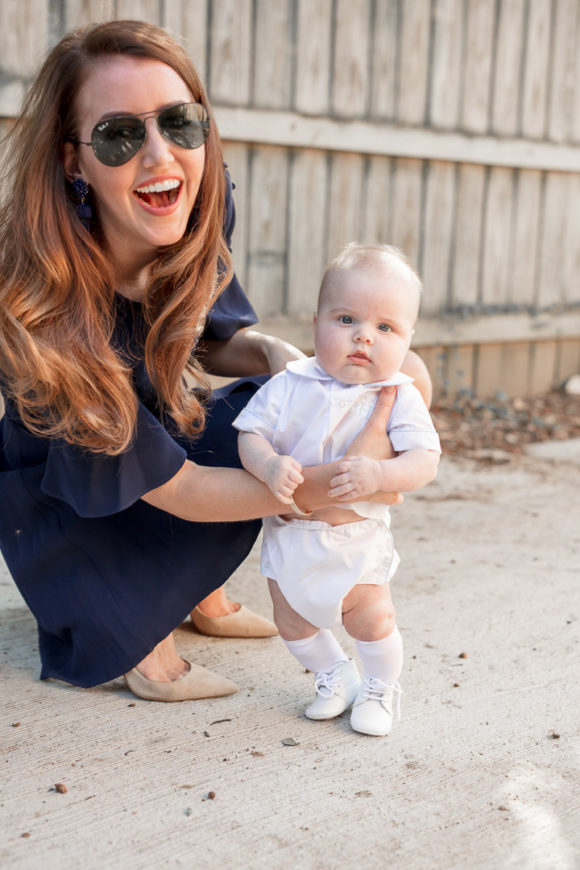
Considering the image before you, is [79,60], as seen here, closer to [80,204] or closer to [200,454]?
[80,204]

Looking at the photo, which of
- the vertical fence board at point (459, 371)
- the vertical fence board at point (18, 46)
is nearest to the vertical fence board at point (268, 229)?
the vertical fence board at point (18, 46)

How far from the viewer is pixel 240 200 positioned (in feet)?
13.9

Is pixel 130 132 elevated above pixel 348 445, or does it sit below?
above

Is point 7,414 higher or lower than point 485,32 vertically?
lower

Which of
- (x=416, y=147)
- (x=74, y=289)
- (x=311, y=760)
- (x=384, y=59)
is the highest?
(x=384, y=59)

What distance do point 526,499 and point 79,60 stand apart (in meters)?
2.40

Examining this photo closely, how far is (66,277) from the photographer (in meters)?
1.92

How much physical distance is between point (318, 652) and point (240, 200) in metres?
2.66

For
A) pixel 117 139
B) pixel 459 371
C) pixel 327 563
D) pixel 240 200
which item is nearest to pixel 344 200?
pixel 240 200

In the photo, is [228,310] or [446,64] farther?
[446,64]

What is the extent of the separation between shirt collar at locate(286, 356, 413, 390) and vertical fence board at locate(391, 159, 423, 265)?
2.91 meters

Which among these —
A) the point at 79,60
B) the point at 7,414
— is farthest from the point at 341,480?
the point at 79,60

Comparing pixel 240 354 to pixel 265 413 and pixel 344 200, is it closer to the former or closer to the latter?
pixel 265 413

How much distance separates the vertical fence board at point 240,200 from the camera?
13.6 feet
